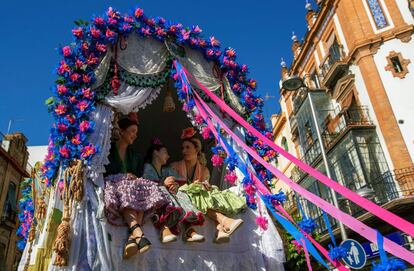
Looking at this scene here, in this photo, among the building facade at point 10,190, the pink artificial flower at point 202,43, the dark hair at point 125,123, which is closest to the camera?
the dark hair at point 125,123

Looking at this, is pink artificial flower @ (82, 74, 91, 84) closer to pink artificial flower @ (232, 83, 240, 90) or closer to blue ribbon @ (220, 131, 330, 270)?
blue ribbon @ (220, 131, 330, 270)

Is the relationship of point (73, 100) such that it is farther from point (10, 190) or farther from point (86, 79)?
point (10, 190)

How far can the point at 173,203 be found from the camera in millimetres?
4570

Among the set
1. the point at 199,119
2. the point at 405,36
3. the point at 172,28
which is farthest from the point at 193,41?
the point at 405,36

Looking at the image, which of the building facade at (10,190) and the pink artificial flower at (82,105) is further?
the building facade at (10,190)

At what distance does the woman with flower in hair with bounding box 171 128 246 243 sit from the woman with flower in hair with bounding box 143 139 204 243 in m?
0.15

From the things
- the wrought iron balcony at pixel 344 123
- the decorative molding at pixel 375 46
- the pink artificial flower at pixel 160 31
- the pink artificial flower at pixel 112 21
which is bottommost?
the pink artificial flower at pixel 112 21

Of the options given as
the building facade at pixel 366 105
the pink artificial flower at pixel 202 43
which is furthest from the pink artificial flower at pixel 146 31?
the building facade at pixel 366 105

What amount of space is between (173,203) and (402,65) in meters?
14.0

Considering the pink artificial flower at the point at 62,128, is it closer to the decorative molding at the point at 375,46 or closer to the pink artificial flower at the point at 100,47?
the pink artificial flower at the point at 100,47

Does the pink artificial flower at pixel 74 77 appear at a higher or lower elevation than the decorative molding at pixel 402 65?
lower

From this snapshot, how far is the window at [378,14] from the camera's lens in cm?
1595

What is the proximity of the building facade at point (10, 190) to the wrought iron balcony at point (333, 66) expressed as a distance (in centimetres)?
1643

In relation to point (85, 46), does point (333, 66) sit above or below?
above
